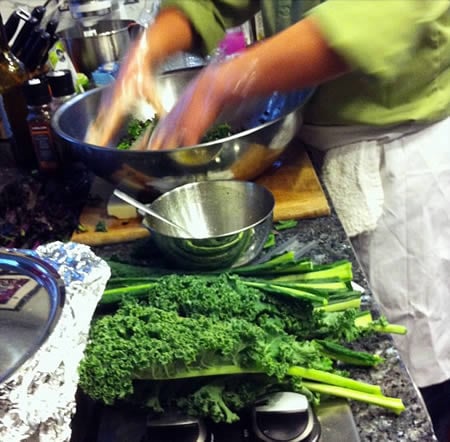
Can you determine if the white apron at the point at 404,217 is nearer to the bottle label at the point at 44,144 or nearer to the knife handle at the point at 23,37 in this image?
the bottle label at the point at 44,144

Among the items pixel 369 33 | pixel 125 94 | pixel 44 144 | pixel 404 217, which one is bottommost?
pixel 404 217

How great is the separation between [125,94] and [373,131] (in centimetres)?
45

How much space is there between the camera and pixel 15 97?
129 centimetres

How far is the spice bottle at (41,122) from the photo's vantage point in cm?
117

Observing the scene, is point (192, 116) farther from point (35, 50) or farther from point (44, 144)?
point (35, 50)

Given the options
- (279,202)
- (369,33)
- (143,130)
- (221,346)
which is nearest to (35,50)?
(143,130)

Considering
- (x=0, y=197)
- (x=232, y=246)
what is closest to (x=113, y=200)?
(x=0, y=197)

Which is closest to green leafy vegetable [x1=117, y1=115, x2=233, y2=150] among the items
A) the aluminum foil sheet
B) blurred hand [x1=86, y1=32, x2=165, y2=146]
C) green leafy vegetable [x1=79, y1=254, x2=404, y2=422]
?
blurred hand [x1=86, y1=32, x2=165, y2=146]

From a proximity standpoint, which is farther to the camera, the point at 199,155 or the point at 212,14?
the point at 212,14

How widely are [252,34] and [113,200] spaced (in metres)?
0.80

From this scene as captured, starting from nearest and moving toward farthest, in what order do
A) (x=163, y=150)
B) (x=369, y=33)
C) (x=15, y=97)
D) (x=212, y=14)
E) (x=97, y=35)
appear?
1. (x=369, y=33)
2. (x=163, y=150)
3. (x=212, y=14)
4. (x=15, y=97)
5. (x=97, y=35)

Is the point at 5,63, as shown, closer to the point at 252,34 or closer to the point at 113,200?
the point at 113,200

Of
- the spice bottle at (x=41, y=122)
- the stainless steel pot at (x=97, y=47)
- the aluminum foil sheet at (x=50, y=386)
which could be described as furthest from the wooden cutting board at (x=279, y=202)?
the stainless steel pot at (x=97, y=47)

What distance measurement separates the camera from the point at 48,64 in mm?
1407
